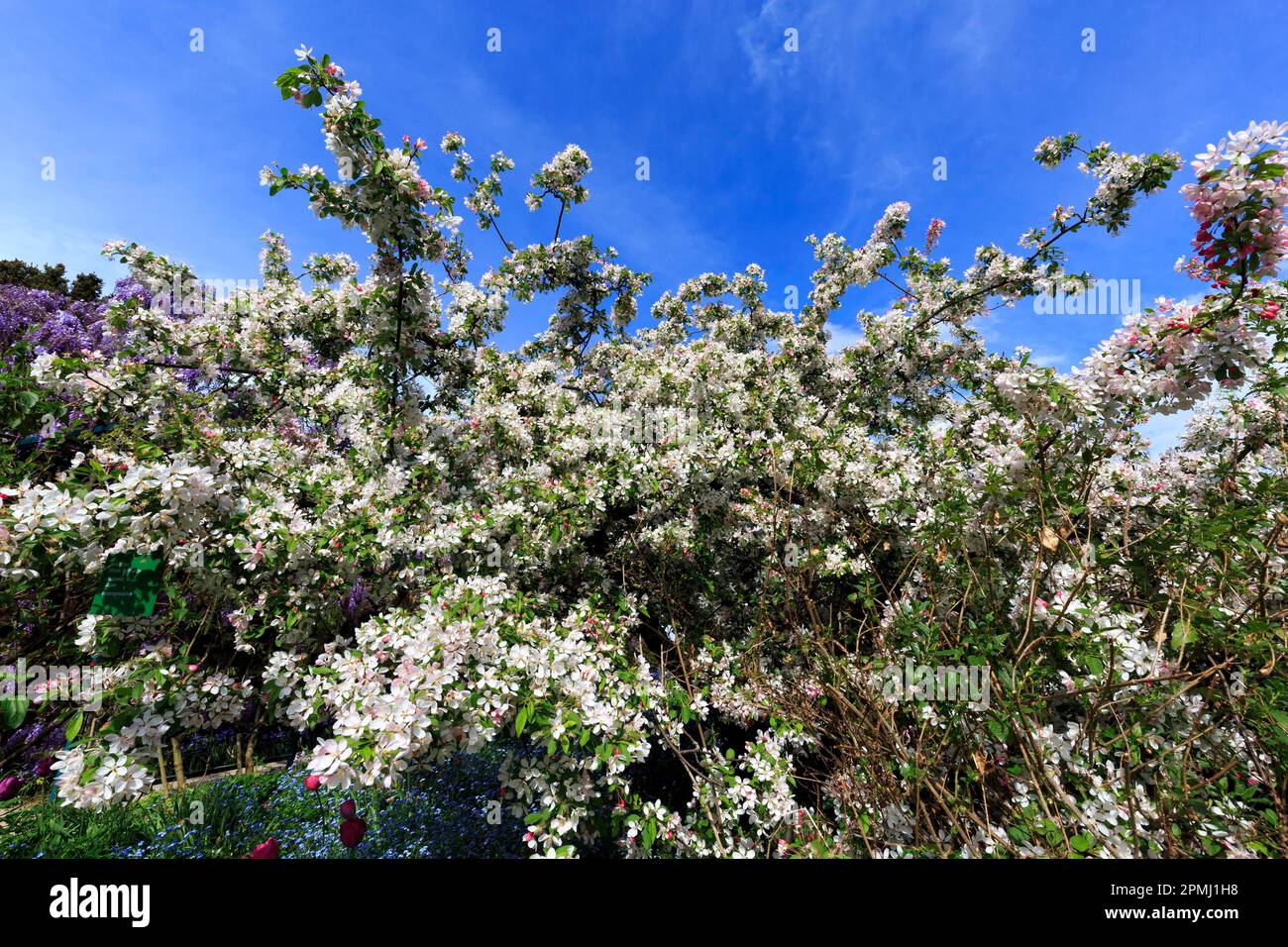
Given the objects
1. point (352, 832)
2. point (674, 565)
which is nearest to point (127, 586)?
point (352, 832)

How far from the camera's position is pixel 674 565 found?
4.95m

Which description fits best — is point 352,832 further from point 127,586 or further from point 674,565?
point 674,565

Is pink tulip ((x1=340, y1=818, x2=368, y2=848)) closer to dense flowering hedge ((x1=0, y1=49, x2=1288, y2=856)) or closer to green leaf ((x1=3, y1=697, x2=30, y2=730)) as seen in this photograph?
dense flowering hedge ((x1=0, y1=49, x2=1288, y2=856))

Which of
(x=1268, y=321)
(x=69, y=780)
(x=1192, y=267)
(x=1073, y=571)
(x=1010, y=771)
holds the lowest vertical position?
(x=1010, y=771)

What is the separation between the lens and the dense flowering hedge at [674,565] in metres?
2.18

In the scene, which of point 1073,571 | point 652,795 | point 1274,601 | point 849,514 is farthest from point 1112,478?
point 652,795

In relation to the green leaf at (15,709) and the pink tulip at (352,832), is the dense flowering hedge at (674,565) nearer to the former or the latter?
the green leaf at (15,709)

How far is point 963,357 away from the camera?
7.10m

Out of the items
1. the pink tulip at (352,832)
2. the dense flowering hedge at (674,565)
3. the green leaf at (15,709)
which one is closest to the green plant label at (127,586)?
the dense flowering hedge at (674,565)

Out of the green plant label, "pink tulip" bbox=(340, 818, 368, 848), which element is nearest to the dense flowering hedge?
the green plant label

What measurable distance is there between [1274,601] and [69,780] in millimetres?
7099

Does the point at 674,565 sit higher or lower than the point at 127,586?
lower

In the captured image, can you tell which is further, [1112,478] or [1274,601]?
[1112,478]
